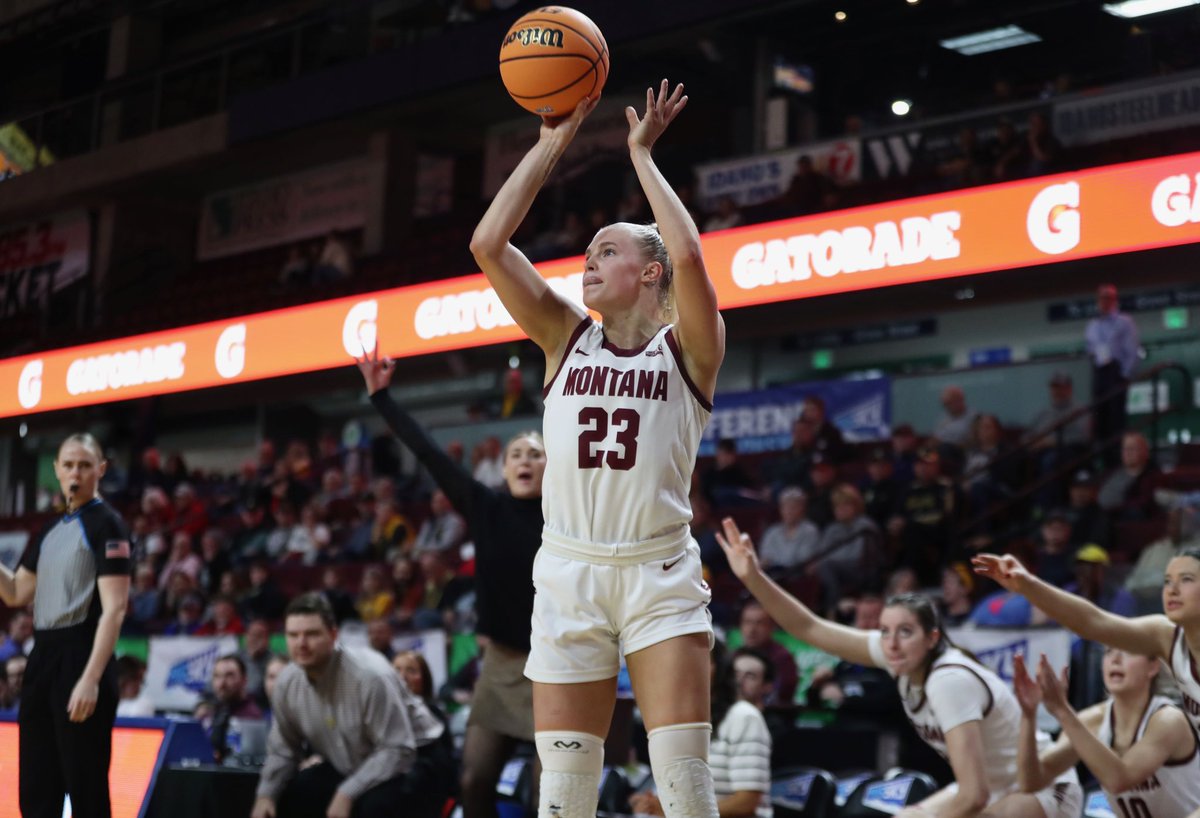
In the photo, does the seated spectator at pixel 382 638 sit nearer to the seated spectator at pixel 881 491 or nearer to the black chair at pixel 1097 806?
the seated spectator at pixel 881 491

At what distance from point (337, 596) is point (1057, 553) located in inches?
223

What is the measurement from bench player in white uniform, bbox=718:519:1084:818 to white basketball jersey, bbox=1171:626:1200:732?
2.36 ft

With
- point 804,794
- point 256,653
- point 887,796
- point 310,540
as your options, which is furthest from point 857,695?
point 310,540

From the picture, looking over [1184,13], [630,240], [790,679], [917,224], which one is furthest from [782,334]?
[630,240]

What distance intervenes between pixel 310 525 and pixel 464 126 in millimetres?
7616

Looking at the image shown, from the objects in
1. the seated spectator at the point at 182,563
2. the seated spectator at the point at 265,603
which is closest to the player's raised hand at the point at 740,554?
the seated spectator at the point at 265,603

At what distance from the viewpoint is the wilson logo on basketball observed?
3.95 meters

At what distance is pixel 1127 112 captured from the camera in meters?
13.5

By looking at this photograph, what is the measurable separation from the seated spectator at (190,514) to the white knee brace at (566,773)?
14.3 m

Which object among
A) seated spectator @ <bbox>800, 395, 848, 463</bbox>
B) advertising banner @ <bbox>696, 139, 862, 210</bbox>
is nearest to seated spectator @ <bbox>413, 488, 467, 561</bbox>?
seated spectator @ <bbox>800, 395, 848, 463</bbox>

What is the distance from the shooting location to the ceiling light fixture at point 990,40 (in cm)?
1595

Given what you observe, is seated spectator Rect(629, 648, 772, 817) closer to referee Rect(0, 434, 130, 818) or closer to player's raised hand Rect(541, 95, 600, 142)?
referee Rect(0, 434, 130, 818)

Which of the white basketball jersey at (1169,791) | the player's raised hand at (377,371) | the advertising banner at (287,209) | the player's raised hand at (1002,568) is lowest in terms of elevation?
the white basketball jersey at (1169,791)

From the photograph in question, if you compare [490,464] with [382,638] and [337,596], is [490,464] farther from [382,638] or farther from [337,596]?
[382,638]
